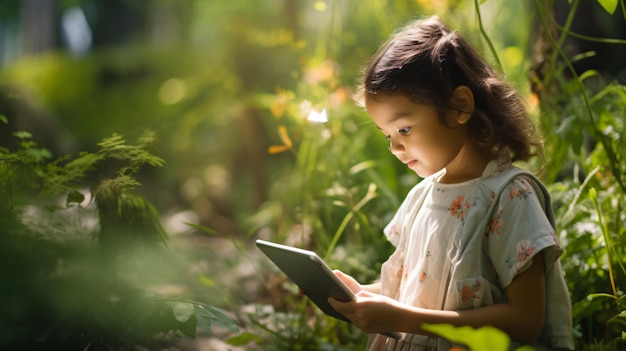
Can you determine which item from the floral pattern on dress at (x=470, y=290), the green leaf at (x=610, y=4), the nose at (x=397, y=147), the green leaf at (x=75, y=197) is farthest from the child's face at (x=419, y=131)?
the green leaf at (x=75, y=197)

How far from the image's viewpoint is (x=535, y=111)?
2268mm

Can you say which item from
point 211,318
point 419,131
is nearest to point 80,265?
point 211,318

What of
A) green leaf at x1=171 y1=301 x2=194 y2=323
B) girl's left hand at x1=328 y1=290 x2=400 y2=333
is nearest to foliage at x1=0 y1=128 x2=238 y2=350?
green leaf at x1=171 y1=301 x2=194 y2=323

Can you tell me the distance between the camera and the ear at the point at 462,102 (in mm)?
1355

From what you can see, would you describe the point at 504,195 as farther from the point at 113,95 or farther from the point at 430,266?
the point at 113,95

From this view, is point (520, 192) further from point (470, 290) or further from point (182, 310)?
point (182, 310)

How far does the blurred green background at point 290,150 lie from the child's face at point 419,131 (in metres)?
0.43

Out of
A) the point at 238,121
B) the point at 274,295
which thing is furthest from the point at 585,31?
the point at 238,121

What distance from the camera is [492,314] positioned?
1.23 m

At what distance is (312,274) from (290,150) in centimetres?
177

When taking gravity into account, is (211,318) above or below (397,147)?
below

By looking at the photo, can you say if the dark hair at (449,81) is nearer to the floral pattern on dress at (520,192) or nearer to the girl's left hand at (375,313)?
the floral pattern on dress at (520,192)

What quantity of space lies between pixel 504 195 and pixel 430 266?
0.74ft

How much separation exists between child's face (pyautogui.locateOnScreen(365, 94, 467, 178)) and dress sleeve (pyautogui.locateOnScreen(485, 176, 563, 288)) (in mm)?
160
